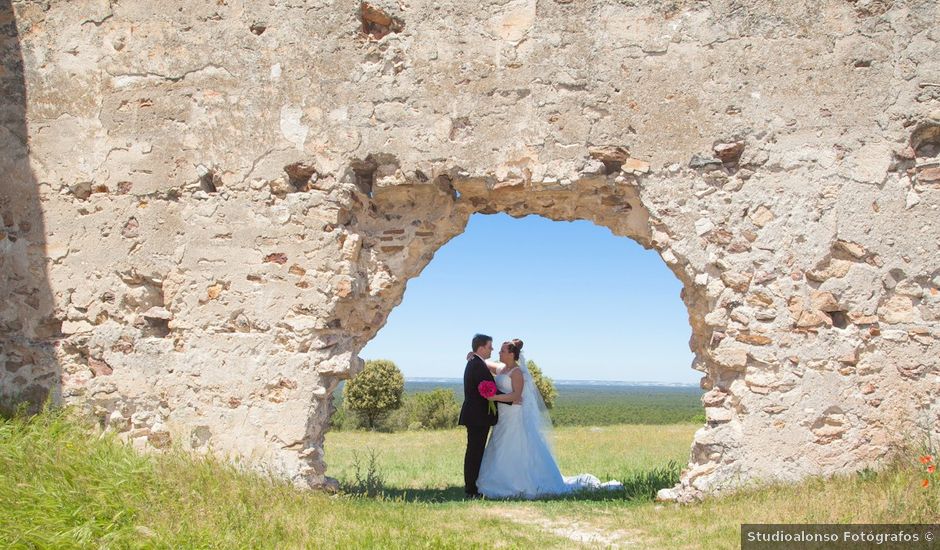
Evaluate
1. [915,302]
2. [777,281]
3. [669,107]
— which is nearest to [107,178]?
[669,107]

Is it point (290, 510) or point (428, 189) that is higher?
point (428, 189)

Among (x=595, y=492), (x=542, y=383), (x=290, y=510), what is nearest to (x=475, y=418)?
(x=595, y=492)

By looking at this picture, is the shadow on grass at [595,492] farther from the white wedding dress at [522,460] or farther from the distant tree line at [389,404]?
the distant tree line at [389,404]

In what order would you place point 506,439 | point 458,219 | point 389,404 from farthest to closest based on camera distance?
point 389,404, point 506,439, point 458,219

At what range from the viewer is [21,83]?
18.9ft

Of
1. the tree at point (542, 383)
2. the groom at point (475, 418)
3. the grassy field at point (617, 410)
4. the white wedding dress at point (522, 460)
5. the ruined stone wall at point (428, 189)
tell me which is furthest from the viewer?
the grassy field at point (617, 410)

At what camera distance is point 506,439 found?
6.57m

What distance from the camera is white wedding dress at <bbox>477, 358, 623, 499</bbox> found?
630 centimetres

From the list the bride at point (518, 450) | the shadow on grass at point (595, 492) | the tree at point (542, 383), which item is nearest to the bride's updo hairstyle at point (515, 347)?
the bride at point (518, 450)

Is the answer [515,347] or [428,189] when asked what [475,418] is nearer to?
[515,347]

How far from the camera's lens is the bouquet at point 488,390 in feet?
21.1

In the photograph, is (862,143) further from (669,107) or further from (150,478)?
(150,478)

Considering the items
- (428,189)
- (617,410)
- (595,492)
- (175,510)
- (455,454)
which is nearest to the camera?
(175,510)

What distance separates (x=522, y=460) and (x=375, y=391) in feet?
35.3
